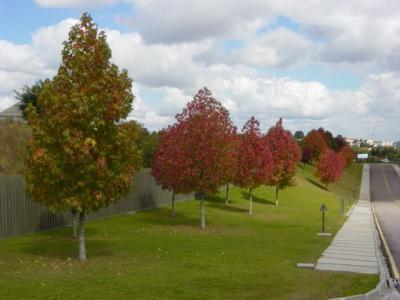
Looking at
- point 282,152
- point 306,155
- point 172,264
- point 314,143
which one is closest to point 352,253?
point 172,264

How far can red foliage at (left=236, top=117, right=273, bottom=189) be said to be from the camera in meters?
32.4

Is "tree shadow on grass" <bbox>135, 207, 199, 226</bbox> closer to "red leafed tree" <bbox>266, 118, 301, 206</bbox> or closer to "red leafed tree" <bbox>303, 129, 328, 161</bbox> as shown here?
Answer: "red leafed tree" <bbox>266, 118, 301, 206</bbox>

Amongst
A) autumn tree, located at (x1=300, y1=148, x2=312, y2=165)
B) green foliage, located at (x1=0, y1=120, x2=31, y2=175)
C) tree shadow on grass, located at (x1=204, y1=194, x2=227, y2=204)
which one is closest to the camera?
green foliage, located at (x1=0, y1=120, x2=31, y2=175)

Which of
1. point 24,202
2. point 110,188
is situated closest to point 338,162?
point 24,202

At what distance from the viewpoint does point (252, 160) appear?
32.6 metres

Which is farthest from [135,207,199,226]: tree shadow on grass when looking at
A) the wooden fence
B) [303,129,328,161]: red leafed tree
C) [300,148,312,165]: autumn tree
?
[303,129,328,161]: red leafed tree

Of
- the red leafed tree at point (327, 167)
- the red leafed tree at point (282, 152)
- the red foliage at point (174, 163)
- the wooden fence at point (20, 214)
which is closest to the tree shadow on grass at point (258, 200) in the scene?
the red leafed tree at point (282, 152)

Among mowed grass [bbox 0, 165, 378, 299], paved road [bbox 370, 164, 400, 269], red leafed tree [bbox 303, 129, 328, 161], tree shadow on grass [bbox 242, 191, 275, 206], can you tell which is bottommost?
paved road [bbox 370, 164, 400, 269]

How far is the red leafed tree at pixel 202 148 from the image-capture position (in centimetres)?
2358

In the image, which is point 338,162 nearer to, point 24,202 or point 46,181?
point 24,202

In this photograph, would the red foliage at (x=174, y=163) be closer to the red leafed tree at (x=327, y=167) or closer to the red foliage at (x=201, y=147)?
the red foliage at (x=201, y=147)

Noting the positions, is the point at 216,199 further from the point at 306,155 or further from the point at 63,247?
the point at 306,155

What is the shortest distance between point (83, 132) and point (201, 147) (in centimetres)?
1016

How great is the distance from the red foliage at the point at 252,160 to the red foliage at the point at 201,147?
7.58 metres
